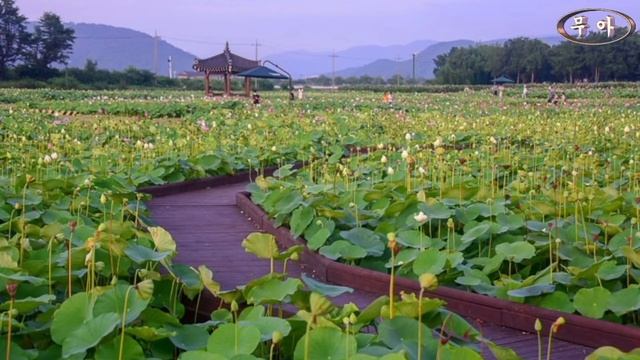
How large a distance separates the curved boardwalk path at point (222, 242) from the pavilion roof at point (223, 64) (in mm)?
21633

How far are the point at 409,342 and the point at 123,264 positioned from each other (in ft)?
4.50

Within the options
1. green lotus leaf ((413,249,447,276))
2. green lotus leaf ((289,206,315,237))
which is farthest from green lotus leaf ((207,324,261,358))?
green lotus leaf ((289,206,315,237))

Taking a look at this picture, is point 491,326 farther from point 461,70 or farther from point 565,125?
point 461,70

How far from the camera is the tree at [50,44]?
41750 mm

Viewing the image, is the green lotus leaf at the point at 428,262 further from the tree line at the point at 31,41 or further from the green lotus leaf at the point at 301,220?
the tree line at the point at 31,41

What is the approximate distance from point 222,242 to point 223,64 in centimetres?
2459

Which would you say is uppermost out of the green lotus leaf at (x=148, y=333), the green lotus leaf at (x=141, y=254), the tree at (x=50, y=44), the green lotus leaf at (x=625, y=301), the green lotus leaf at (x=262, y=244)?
the tree at (x=50, y=44)

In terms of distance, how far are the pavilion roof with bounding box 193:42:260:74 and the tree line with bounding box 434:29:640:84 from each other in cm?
2190

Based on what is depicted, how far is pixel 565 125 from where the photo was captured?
11180 millimetres

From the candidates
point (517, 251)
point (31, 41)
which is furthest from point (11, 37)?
point (517, 251)

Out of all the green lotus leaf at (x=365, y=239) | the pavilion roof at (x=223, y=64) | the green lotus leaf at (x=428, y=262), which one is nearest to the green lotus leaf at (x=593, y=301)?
the green lotus leaf at (x=428, y=262)

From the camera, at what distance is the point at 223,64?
95.7 ft

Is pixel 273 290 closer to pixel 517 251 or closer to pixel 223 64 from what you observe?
pixel 517 251

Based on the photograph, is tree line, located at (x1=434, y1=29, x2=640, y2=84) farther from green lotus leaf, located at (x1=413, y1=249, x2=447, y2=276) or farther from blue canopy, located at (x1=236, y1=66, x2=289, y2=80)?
green lotus leaf, located at (x1=413, y1=249, x2=447, y2=276)
